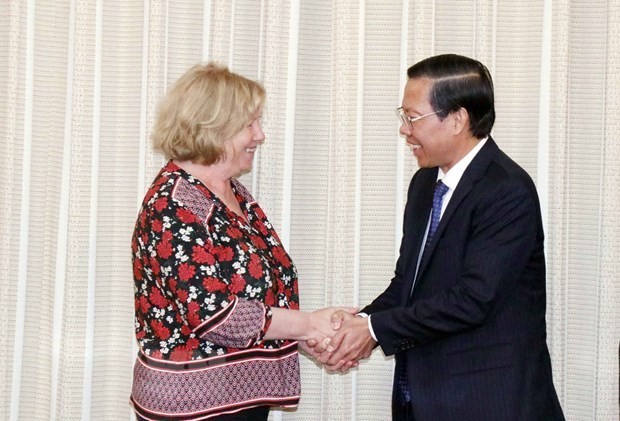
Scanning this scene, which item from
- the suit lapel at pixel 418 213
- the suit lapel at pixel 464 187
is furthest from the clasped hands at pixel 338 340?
the suit lapel at pixel 464 187

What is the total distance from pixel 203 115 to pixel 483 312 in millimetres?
1003

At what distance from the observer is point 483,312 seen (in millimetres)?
2457

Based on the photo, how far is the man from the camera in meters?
2.45

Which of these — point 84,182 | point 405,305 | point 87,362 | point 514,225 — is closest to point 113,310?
point 87,362

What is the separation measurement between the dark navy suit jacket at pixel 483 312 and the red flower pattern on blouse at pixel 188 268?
1.55ft

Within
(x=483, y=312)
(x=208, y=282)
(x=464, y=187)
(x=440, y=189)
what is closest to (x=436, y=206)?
(x=440, y=189)

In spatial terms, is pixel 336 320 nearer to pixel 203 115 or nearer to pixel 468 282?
pixel 468 282

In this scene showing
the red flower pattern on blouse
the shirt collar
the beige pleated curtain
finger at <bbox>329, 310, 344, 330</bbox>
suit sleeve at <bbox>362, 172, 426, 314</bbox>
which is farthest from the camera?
the beige pleated curtain

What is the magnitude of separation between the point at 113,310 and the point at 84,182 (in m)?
0.52

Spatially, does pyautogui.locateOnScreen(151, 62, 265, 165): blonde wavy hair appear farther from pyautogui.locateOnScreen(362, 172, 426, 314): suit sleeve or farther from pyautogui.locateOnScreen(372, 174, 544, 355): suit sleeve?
pyautogui.locateOnScreen(372, 174, 544, 355): suit sleeve

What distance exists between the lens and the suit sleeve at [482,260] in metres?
2.45

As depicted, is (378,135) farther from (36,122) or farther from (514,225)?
(36,122)

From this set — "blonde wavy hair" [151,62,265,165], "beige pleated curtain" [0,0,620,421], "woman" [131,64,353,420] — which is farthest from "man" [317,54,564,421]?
"beige pleated curtain" [0,0,620,421]

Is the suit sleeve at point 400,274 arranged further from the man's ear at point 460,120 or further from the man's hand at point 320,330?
the man's ear at point 460,120
